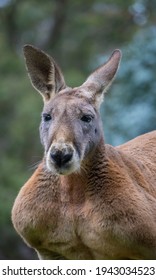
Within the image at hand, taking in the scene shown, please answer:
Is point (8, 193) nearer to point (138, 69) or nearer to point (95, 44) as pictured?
point (138, 69)

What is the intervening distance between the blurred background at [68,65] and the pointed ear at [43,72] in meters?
8.96

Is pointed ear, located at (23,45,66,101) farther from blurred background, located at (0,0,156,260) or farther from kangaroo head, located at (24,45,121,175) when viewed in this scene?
blurred background, located at (0,0,156,260)

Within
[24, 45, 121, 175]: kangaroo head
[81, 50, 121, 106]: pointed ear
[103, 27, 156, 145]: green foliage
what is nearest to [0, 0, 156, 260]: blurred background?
[103, 27, 156, 145]: green foliage

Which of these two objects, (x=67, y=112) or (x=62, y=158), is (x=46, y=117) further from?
(x=62, y=158)

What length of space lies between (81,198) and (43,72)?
1.11m

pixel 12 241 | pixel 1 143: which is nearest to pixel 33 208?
pixel 12 241

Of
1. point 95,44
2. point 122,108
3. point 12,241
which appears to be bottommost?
point 12,241

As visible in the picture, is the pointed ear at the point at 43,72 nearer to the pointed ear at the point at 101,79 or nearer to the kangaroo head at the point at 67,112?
the kangaroo head at the point at 67,112

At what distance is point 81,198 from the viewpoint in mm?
8805

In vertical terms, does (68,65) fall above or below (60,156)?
above

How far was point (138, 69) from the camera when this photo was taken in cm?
1989

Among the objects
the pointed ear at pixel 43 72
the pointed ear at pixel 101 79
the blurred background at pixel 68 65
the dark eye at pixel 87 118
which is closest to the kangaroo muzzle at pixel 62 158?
the dark eye at pixel 87 118

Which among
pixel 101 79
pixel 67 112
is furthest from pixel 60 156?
pixel 101 79

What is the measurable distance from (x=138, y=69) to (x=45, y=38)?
13844 mm
